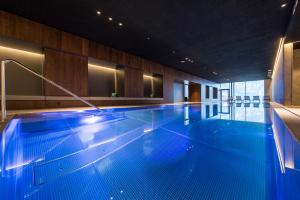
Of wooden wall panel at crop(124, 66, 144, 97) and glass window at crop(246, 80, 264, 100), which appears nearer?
wooden wall panel at crop(124, 66, 144, 97)

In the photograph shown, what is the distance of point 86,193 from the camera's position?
1.06 metres

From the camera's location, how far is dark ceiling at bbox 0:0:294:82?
4.54 meters

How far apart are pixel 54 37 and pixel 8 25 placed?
1.37 meters

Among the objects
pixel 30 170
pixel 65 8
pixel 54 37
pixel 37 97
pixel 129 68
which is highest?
pixel 65 8

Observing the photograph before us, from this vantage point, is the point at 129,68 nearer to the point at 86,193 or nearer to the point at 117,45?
the point at 117,45

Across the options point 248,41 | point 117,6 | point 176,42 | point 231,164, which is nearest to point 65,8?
point 117,6

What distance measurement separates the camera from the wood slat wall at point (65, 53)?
5170 mm

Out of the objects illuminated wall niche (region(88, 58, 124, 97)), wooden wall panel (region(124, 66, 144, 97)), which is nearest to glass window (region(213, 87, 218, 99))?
wooden wall panel (region(124, 66, 144, 97))

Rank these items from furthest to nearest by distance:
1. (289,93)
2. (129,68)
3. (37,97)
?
1. (129,68)
2. (289,93)
3. (37,97)

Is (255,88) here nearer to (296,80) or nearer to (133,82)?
(296,80)

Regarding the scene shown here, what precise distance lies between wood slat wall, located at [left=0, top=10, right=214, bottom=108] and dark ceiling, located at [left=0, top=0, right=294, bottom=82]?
0.33 m

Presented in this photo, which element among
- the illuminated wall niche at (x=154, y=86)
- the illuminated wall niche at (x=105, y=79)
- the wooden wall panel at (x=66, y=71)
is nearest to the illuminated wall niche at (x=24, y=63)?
the wooden wall panel at (x=66, y=71)

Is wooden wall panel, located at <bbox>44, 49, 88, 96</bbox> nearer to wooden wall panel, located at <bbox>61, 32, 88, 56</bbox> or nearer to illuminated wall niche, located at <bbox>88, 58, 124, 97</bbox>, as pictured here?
wooden wall panel, located at <bbox>61, 32, 88, 56</bbox>

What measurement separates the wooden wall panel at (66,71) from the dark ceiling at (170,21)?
1114 millimetres
